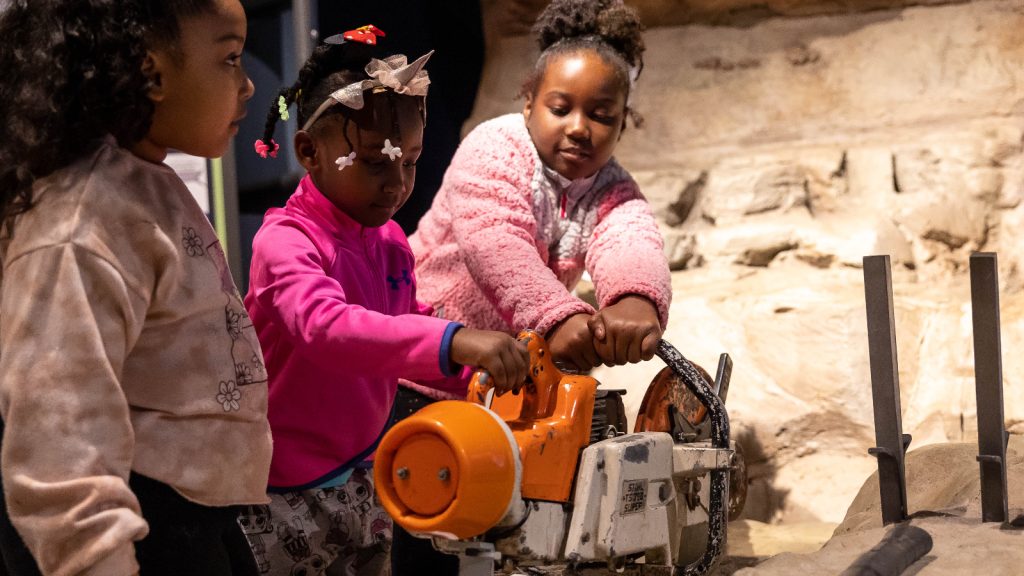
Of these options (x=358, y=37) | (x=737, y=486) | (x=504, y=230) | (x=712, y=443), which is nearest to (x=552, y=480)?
(x=712, y=443)

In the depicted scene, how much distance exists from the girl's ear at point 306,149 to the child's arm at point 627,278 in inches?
20.5

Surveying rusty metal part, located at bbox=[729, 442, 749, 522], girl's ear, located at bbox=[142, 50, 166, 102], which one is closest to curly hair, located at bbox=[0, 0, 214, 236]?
girl's ear, located at bbox=[142, 50, 166, 102]

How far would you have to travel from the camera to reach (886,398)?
225 centimetres

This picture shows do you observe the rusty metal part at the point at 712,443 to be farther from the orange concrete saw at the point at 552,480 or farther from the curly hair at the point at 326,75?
the curly hair at the point at 326,75

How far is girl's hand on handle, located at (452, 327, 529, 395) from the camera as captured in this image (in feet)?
4.92

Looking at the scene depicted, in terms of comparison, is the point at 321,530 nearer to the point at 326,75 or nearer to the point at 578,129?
the point at 326,75

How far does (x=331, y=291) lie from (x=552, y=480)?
410 millimetres

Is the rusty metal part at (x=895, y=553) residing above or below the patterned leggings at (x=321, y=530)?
below

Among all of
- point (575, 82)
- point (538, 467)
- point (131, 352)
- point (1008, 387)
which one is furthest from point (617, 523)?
point (1008, 387)

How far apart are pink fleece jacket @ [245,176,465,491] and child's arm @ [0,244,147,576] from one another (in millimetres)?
447

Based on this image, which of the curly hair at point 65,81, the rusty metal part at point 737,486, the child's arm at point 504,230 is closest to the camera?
the curly hair at point 65,81

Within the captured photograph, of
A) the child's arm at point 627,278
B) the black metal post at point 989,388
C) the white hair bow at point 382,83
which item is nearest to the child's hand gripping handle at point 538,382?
the child's arm at point 627,278

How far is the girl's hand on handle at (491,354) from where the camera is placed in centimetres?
150

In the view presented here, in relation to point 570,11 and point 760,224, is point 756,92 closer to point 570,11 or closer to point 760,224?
point 760,224
